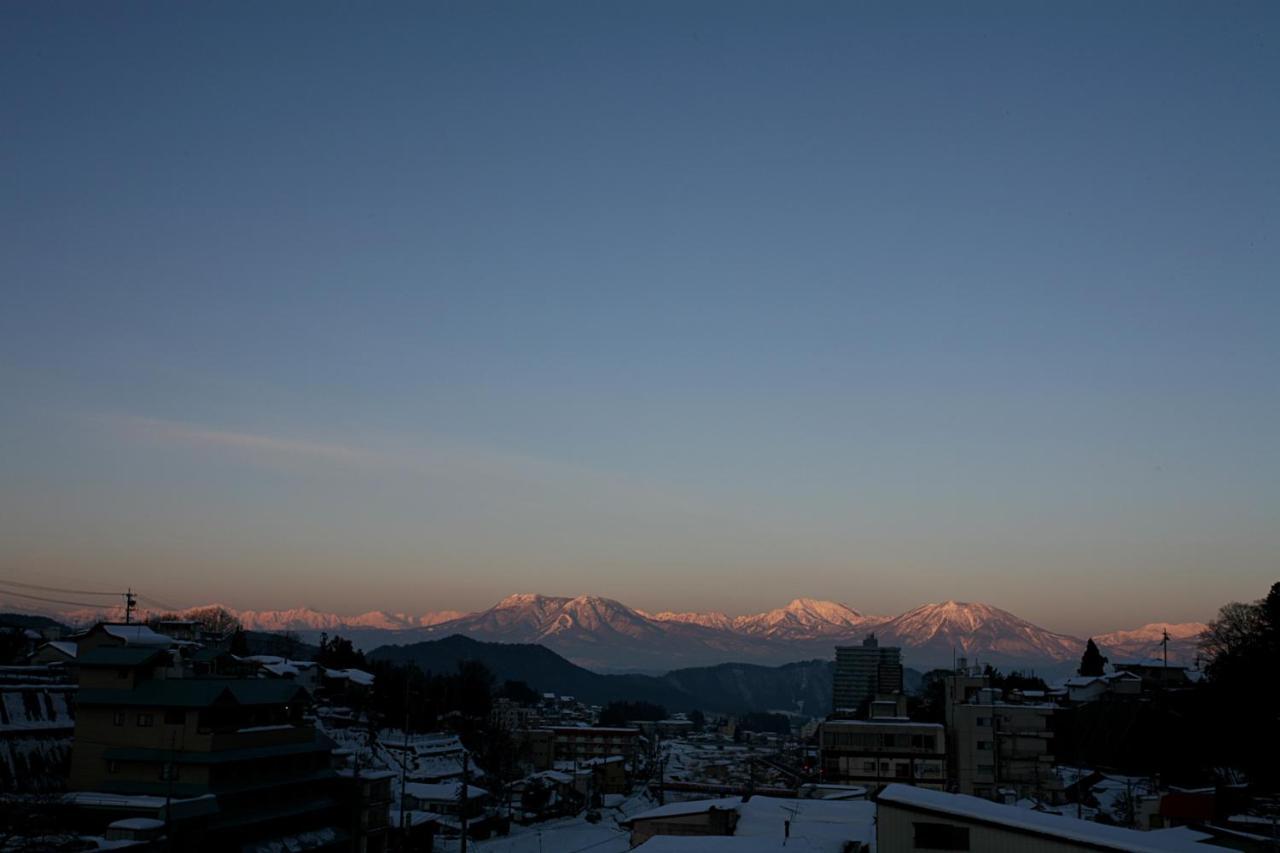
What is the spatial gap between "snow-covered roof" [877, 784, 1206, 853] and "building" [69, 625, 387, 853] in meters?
18.5

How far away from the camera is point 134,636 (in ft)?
113

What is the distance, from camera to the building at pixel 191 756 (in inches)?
1121

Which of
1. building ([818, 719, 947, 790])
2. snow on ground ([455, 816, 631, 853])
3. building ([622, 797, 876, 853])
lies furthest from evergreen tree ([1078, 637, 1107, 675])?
building ([622, 797, 876, 853])

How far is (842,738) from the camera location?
4981 cm

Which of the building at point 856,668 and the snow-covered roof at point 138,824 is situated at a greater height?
the snow-covered roof at point 138,824

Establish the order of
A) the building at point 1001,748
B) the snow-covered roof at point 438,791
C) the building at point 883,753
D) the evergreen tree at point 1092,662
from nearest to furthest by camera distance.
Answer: the snow-covered roof at point 438,791 < the building at point 1001,748 < the building at point 883,753 < the evergreen tree at point 1092,662

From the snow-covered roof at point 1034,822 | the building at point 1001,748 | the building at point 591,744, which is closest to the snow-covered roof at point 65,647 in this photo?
the snow-covered roof at point 1034,822

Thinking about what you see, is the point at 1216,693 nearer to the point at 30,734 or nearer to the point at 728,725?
the point at 30,734

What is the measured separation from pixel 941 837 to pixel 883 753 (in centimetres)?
3130

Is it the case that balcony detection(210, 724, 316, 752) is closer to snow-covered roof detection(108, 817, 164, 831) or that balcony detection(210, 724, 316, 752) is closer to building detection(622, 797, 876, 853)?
snow-covered roof detection(108, 817, 164, 831)

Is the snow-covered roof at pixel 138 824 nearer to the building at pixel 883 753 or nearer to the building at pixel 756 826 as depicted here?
the building at pixel 756 826

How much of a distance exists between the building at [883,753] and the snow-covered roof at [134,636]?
3026 centimetres

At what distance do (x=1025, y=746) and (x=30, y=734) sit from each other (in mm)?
40381

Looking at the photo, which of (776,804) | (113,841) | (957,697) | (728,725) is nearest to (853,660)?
(728,725)
